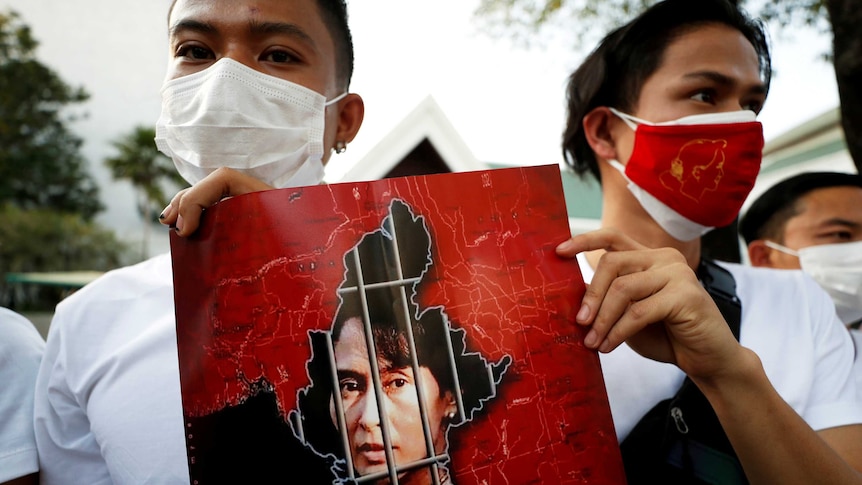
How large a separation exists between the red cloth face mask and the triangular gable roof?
370 centimetres

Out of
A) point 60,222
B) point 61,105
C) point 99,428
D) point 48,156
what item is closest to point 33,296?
point 60,222

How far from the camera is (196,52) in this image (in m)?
1.38

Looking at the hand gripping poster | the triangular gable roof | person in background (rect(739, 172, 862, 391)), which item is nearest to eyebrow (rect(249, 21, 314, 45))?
the hand gripping poster

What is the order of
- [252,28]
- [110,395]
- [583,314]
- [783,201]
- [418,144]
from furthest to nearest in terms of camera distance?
[418,144] → [783,201] → [252,28] → [110,395] → [583,314]

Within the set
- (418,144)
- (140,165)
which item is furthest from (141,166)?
(418,144)

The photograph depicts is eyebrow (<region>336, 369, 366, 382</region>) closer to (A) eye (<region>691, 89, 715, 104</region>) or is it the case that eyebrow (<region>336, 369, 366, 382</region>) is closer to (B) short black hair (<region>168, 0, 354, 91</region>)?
(B) short black hair (<region>168, 0, 354, 91</region>)

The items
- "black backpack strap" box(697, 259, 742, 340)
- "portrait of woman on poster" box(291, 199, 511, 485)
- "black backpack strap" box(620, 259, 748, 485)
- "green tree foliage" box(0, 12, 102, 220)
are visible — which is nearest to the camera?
"portrait of woman on poster" box(291, 199, 511, 485)

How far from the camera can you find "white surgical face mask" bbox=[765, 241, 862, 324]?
113 inches

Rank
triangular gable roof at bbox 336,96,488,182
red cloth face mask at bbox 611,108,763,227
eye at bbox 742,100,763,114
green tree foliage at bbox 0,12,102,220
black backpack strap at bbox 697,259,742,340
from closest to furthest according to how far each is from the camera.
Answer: black backpack strap at bbox 697,259,742,340
red cloth face mask at bbox 611,108,763,227
eye at bbox 742,100,763,114
triangular gable roof at bbox 336,96,488,182
green tree foliage at bbox 0,12,102,220

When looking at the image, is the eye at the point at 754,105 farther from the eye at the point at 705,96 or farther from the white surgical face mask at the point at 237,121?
the white surgical face mask at the point at 237,121

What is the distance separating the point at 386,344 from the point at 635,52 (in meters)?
1.47

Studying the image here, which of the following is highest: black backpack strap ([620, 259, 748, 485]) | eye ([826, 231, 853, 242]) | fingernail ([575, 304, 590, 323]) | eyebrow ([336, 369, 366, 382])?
eye ([826, 231, 853, 242])

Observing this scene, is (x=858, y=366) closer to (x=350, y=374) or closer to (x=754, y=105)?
(x=754, y=105)

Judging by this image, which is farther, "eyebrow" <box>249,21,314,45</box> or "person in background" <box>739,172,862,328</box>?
"person in background" <box>739,172,862,328</box>
